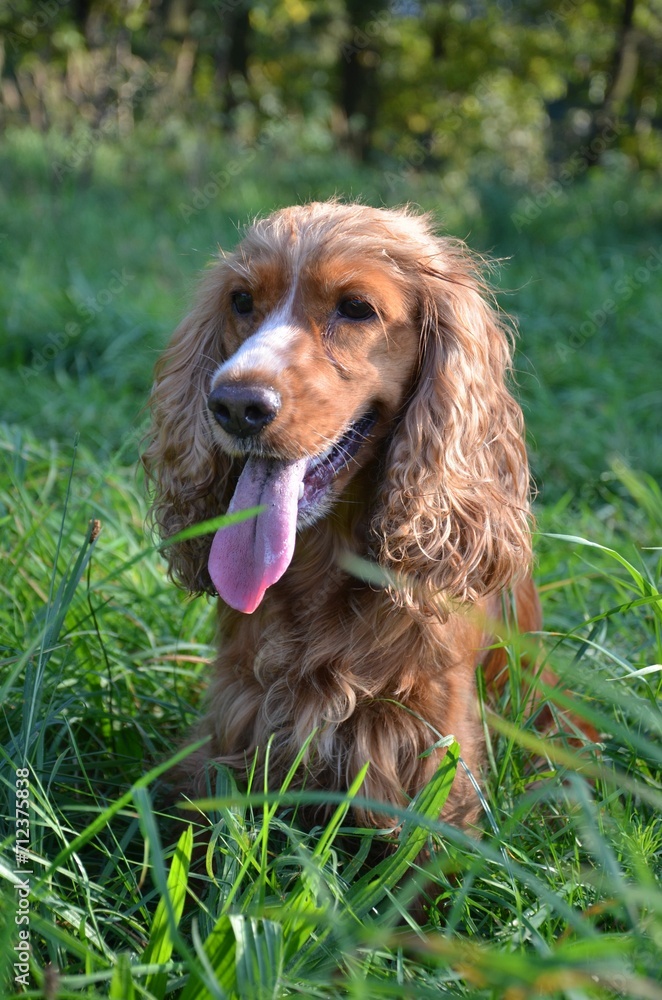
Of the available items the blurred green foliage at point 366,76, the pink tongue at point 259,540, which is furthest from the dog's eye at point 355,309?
the blurred green foliage at point 366,76

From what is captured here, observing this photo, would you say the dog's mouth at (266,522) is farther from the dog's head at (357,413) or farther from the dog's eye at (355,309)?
the dog's eye at (355,309)

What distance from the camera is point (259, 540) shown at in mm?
1995

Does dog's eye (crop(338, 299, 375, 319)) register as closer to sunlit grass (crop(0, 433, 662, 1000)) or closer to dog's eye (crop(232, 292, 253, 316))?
dog's eye (crop(232, 292, 253, 316))

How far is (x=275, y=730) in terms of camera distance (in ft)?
6.82

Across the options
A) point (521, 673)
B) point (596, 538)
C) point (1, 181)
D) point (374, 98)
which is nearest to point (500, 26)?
point (374, 98)

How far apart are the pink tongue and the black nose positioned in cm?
14

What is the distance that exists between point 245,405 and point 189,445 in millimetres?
519

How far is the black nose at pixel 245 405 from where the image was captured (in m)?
1.90

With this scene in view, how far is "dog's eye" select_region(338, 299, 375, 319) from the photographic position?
7.03ft

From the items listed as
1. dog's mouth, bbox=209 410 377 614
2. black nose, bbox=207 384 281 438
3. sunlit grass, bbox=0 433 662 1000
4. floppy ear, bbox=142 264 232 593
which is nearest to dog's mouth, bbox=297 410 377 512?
dog's mouth, bbox=209 410 377 614

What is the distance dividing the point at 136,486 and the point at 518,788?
1841 millimetres

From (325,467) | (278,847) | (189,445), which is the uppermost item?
(325,467)

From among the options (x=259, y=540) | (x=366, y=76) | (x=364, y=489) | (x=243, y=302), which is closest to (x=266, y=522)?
(x=259, y=540)

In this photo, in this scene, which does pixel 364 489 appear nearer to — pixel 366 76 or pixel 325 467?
pixel 325 467
